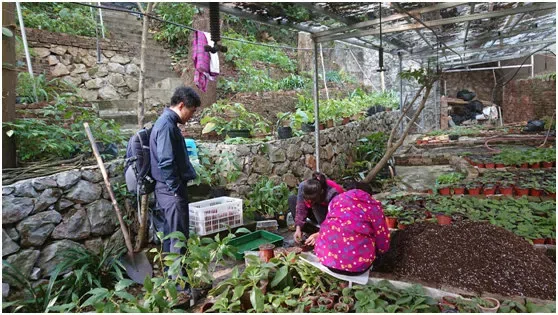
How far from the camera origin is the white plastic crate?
154 inches

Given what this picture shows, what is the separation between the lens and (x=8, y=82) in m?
3.41

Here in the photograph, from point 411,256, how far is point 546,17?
5.59 metres

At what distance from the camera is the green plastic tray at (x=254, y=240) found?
3.81 metres

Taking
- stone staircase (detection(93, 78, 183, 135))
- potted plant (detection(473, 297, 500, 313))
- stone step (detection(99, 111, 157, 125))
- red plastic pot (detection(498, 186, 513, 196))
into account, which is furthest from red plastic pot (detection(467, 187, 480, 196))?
stone step (detection(99, 111, 157, 125))

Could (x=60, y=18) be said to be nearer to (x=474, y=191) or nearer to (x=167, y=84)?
(x=167, y=84)

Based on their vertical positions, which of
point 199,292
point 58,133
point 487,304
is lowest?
point 199,292

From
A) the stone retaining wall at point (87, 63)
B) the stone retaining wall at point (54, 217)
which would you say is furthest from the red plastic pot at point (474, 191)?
the stone retaining wall at point (87, 63)

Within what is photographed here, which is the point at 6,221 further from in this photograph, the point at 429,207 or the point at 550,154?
the point at 550,154

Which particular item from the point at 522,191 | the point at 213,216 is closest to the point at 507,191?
the point at 522,191

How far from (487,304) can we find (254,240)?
2411 millimetres

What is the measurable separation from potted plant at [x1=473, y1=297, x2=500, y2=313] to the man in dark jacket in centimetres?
221

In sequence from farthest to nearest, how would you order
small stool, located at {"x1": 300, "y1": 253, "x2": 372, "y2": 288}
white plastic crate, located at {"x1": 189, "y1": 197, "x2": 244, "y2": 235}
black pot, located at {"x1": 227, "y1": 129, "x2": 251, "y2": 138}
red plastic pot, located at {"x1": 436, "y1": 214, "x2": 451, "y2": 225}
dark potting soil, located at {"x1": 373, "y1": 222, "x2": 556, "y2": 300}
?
black pot, located at {"x1": 227, "y1": 129, "x2": 251, "y2": 138}
white plastic crate, located at {"x1": 189, "y1": 197, "x2": 244, "y2": 235}
red plastic pot, located at {"x1": 436, "y1": 214, "x2": 451, "y2": 225}
small stool, located at {"x1": 300, "y1": 253, "x2": 372, "y2": 288}
dark potting soil, located at {"x1": 373, "y1": 222, "x2": 556, "y2": 300}

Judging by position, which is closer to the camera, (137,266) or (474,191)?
(137,266)

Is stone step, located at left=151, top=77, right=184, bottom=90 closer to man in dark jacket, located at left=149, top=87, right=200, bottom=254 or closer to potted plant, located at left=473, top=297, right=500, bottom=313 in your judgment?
man in dark jacket, located at left=149, top=87, right=200, bottom=254
